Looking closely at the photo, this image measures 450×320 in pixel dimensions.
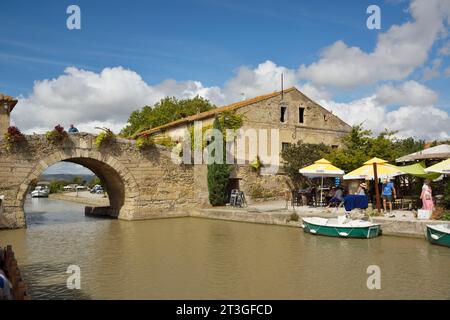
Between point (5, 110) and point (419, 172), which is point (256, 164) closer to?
point (419, 172)

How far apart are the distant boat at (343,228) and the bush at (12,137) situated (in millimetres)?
11133

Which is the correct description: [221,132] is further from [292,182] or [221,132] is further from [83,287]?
[83,287]

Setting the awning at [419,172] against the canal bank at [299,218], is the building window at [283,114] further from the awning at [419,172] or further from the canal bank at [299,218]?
the awning at [419,172]

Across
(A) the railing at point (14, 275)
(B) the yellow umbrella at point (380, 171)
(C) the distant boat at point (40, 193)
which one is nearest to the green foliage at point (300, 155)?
(B) the yellow umbrella at point (380, 171)

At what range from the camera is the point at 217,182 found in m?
20.8

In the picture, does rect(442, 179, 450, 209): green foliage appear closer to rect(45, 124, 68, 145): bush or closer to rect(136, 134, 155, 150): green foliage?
rect(136, 134, 155, 150): green foliage

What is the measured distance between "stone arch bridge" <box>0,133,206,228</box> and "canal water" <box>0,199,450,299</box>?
6.13ft

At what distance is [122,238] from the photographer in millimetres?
13625

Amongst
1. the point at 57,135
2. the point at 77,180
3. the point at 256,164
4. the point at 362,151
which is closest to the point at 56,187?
the point at 77,180

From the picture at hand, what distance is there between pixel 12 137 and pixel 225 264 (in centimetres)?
Result: 1064

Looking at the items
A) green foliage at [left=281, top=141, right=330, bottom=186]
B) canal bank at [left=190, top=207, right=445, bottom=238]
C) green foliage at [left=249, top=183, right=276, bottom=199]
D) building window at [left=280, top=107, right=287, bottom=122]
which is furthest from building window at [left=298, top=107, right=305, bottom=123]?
canal bank at [left=190, top=207, right=445, bottom=238]

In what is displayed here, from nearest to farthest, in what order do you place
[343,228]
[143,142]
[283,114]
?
[343,228]
[143,142]
[283,114]

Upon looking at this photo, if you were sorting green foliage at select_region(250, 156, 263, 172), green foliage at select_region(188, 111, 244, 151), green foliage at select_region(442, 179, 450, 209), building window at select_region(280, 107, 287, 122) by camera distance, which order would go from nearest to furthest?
1. green foliage at select_region(442, 179, 450, 209)
2. green foliage at select_region(188, 111, 244, 151)
3. green foliage at select_region(250, 156, 263, 172)
4. building window at select_region(280, 107, 287, 122)

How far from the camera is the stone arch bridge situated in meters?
15.9
